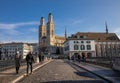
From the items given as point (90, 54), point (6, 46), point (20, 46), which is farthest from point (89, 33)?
point (6, 46)

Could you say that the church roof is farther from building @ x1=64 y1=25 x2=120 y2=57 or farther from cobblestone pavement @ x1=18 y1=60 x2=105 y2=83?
cobblestone pavement @ x1=18 y1=60 x2=105 y2=83

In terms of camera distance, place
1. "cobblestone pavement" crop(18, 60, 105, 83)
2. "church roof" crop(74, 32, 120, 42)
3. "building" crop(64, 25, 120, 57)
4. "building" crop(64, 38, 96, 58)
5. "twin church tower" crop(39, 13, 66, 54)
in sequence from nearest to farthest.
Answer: "cobblestone pavement" crop(18, 60, 105, 83) → "building" crop(64, 38, 96, 58) → "building" crop(64, 25, 120, 57) → "church roof" crop(74, 32, 120, 42) → "twin church tower" crop(39, 13, 66, 54)

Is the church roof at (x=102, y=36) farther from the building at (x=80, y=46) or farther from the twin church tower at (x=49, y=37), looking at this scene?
the twin church tower at (x=49, y=37)

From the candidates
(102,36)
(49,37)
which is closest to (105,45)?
(102,36)

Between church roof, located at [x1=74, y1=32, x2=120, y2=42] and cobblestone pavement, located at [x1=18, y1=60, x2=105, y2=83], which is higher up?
church roof, located at [x1=74, y1=32, x2=120, y2=42]

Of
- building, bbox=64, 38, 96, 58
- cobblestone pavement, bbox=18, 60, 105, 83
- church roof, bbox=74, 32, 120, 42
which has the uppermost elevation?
church roof, bbox=74, 32, 120, 42

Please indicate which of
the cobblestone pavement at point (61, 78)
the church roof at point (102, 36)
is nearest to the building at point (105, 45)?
the church roof at point (102, 36)

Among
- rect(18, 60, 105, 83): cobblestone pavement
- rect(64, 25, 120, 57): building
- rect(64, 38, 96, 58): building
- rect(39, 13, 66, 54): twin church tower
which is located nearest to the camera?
rect(18, 60, 105, 83): cobblestone pavement

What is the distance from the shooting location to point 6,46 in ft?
635

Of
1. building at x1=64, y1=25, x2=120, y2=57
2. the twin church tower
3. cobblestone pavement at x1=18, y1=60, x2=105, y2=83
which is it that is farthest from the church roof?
cobblestone pavement at x1=18, y1=60, x2=105, y2=83

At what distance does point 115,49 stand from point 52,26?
6724 cm

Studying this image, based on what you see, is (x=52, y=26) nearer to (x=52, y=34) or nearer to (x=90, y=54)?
(x=52, y=34)

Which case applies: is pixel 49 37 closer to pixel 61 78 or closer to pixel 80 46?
pixel 80 46

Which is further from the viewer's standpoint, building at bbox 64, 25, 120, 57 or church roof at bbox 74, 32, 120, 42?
church roof at bbox 74, 32, 120, 42
